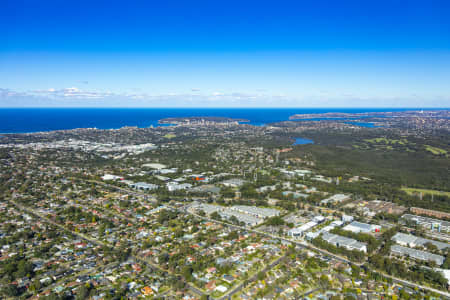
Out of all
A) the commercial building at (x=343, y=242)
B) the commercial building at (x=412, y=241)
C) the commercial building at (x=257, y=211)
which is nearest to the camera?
the commercial building at (x=343, y=242)

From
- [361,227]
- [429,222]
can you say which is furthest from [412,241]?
[429,222]

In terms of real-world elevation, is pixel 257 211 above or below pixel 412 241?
above

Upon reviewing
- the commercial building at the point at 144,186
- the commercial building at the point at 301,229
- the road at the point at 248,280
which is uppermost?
the commercial building at the point at 144,186

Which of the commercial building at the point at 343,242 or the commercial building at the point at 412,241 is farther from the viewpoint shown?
the commercial building at the point at 412,241

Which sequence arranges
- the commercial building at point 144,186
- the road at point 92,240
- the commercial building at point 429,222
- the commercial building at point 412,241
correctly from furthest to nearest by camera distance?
the commercial building at point 144,186
the commercial building at point 429,222
the commercial building at point 412,241
the road at point 92,240

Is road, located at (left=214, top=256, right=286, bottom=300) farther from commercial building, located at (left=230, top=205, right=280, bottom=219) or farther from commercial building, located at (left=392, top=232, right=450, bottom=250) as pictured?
commercial building, located at (left=392, top=232, right=450, bottom=250)

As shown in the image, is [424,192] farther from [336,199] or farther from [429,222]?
[336,199]

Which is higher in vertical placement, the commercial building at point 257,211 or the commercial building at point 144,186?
the commercial building at point 144,186

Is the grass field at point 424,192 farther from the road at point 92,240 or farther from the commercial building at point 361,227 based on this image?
the road at point 92,240

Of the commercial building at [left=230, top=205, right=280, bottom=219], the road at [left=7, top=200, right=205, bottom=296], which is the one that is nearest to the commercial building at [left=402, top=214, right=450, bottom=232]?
the commercial building at [left=230, top=205, right=280, bottom=219]

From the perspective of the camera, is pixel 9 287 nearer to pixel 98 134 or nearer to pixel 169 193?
pixel 169 193

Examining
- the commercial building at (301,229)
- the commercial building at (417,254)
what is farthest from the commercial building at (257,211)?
the commercial building at (417,254)

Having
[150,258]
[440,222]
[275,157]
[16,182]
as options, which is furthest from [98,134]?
[440,222]
